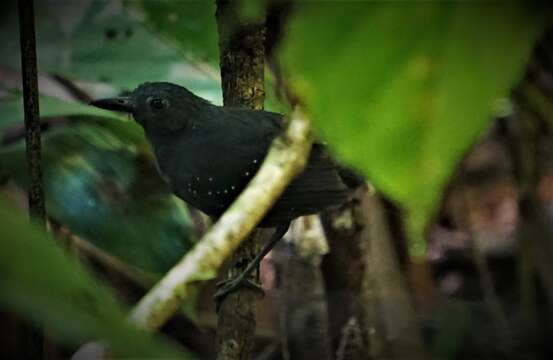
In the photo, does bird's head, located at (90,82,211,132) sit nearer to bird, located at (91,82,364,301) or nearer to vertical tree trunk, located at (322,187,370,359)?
bird, located at (91,82,364,301)

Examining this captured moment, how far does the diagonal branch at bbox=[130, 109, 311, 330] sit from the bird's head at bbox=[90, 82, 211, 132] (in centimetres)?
106

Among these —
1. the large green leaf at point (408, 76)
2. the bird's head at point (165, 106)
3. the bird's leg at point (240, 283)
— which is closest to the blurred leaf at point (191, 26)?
the bird's head at point (165, 106)

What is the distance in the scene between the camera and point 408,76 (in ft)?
1.26

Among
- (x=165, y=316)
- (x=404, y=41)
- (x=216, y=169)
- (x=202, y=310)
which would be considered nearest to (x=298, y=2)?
(x=404, y=41)

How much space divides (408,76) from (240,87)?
49.6 inches

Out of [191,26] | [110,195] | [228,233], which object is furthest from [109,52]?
[228,233]

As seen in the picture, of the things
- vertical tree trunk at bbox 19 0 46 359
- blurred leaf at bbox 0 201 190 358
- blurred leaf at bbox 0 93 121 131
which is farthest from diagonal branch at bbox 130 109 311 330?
blurred leaf at bbox 0 93 121 131

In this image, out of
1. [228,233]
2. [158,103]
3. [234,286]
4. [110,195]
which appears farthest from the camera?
[110,195]

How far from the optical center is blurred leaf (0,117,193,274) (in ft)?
6.12

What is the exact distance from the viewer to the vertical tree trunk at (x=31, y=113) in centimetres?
127

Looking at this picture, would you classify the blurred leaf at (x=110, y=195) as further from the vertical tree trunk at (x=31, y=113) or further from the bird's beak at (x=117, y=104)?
the vertical tree trunk at (x=31, y=113)

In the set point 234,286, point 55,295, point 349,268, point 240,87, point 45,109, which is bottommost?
point 55,295

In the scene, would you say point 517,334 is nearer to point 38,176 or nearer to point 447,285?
point 447,285

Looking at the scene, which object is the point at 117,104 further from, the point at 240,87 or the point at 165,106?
the point at 240,87
